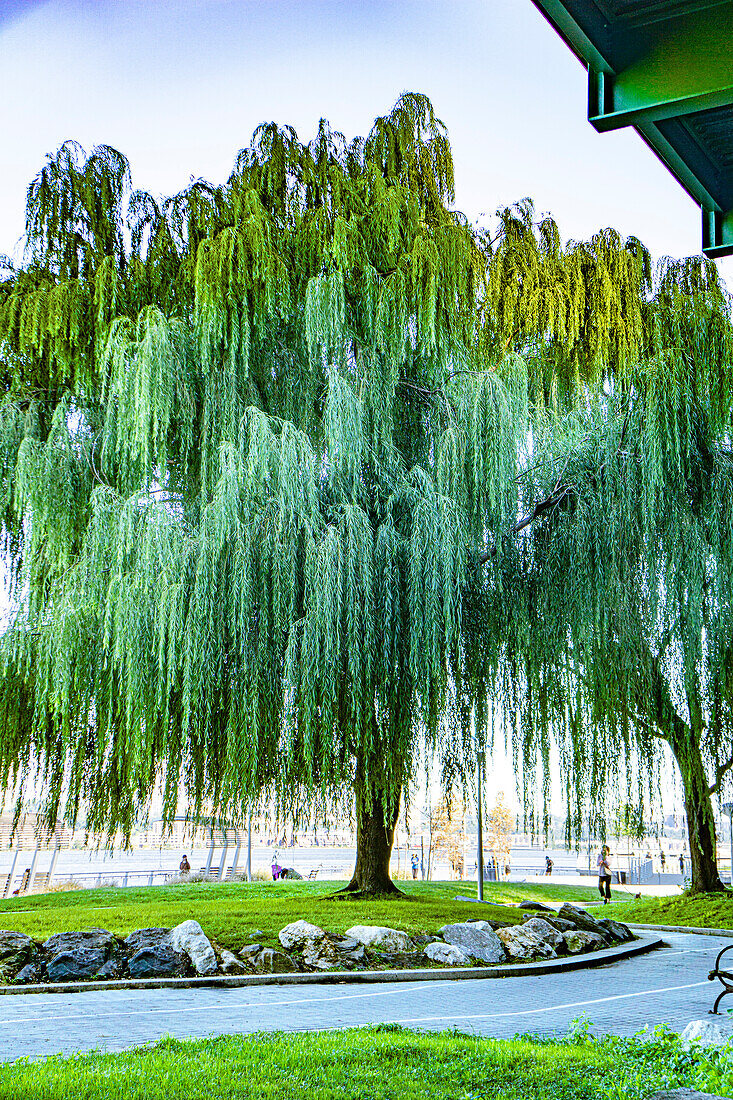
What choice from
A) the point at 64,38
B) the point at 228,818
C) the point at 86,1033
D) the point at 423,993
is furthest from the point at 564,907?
the point at 64,38

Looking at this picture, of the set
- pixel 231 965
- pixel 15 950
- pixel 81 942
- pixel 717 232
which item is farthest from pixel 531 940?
pixel 717 232

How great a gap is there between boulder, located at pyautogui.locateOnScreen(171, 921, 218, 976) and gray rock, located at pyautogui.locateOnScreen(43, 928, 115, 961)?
0.81 metres

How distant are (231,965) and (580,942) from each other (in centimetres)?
642

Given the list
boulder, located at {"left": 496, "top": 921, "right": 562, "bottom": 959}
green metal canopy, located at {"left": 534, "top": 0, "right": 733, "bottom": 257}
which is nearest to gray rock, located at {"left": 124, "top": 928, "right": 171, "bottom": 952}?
boulder, located at {"left": 496, "top": 921, "right": 562, "bottom": 959}

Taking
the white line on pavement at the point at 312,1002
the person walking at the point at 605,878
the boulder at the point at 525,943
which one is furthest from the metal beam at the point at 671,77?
the person walking at the point at 605,878

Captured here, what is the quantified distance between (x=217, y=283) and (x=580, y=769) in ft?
22.4

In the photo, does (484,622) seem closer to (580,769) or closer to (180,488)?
(580,769)

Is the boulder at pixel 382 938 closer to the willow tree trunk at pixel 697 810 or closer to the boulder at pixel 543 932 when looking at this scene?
the boulder at pixel 543 932

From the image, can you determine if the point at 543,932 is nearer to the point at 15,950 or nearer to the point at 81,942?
the point at 81,942

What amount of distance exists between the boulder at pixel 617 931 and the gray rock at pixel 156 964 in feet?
28.0

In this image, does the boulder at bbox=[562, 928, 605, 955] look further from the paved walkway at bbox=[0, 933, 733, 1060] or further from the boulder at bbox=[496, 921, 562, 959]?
the paved walkway at bbox=[0, 933, 733, 1060]

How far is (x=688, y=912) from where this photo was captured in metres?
20.0

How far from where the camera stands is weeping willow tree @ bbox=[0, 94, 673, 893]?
9.30 meters

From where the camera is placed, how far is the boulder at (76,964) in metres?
11.1
